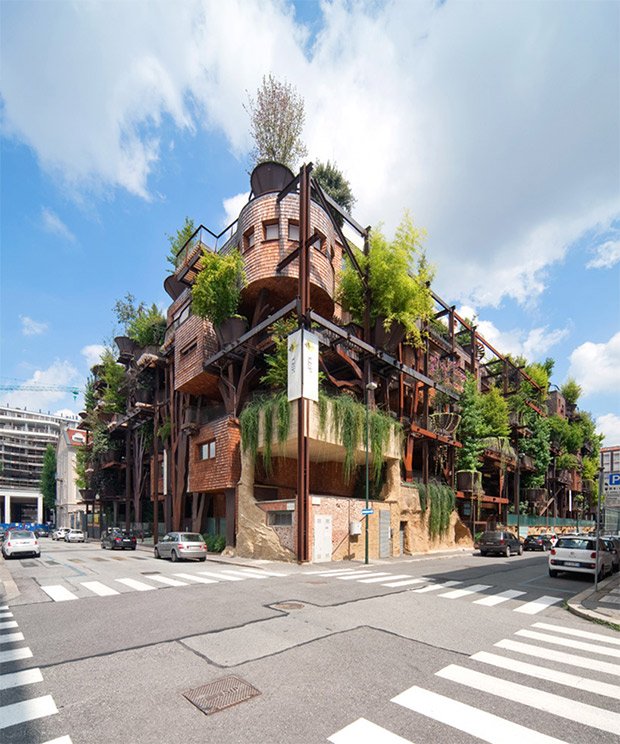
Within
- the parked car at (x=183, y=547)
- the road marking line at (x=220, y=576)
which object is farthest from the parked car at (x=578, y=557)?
the parked car at (x=183, y=547)

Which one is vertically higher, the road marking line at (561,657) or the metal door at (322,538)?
the road marking line at (561,657)

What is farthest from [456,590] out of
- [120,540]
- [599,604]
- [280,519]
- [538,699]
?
[120,540]

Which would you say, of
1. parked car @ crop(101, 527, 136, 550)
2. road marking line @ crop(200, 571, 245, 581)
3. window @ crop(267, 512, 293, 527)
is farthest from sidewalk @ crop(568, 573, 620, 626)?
parked car @ crop(101, 527, 136, 550)

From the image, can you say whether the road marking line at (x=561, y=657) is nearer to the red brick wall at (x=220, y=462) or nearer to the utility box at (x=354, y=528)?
the utility box at (x=354, y=528)

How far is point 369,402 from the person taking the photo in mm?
25547

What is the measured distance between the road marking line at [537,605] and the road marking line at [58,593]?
11043mm

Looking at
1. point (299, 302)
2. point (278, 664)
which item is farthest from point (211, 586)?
point (299, 302)

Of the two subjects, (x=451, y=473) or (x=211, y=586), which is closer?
(x=211, y=586)

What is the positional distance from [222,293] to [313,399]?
9343 mm

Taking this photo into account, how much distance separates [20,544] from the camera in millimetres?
24172

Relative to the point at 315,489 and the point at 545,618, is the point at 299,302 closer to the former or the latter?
the point at 315,489

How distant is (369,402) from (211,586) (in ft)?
46.8

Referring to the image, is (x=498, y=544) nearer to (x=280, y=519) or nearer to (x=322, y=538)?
(x=322, y=538)

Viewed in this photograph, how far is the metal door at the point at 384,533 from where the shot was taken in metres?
25.2
